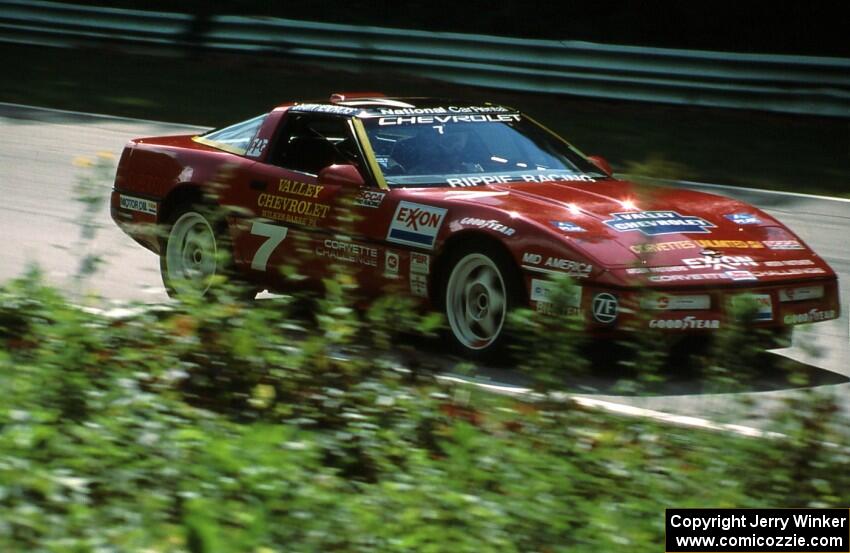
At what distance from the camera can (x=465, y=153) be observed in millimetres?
8391

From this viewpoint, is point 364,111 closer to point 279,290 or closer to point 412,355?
point 279,290

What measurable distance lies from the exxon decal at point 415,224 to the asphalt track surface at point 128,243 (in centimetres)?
62

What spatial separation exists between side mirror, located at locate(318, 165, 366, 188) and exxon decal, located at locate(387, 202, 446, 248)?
14.2 inches

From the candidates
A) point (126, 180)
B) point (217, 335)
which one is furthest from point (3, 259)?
point (217, 335)

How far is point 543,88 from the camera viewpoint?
17.6 metres

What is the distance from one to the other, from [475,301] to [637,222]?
931 millimetres

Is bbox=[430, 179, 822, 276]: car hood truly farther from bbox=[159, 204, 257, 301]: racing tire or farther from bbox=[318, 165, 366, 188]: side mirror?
bbox=[159, 204, 257, 301]: racing tire

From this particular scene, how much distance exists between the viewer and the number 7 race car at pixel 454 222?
22.8 ft

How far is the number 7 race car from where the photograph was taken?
22.8 ft

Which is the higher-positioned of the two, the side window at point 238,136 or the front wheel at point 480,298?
the side window at point 238,136

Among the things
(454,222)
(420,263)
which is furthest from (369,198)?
(454,222)

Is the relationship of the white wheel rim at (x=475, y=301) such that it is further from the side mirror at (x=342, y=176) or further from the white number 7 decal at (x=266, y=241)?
the white number 7 decal at (x=266, y=241)

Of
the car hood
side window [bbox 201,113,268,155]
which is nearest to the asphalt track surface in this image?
the car hood

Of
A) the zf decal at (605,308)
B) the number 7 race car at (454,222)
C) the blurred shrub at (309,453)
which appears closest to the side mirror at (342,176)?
the number 7 race car at (454,222)
